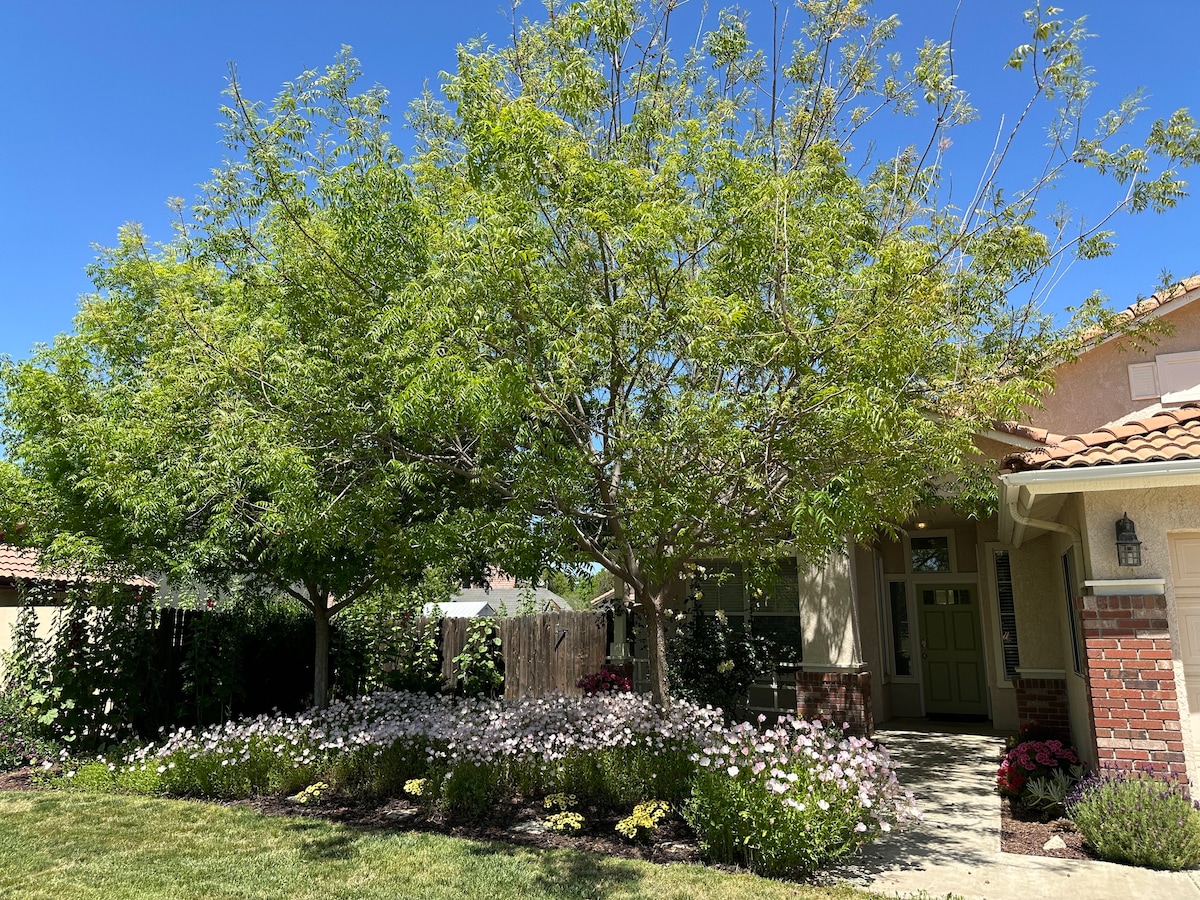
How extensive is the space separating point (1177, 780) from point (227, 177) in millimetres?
10580

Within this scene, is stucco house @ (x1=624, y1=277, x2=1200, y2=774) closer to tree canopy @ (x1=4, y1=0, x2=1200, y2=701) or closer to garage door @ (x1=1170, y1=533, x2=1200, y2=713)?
garage door @ (x1=1170, y1=533, x2=1200, y2=713)

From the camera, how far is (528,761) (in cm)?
805


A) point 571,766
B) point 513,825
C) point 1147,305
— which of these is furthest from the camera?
point 1147,305

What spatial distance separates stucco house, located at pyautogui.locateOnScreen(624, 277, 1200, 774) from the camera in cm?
651

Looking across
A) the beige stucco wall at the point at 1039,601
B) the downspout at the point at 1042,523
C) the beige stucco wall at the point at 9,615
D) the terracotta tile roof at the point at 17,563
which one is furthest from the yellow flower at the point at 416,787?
the beige stucco wall at the point at 9,615

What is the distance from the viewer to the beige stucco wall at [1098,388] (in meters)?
12.9

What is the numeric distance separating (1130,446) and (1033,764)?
3518 millimetres

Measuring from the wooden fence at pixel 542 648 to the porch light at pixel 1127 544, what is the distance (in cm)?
858

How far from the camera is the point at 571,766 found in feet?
25.5

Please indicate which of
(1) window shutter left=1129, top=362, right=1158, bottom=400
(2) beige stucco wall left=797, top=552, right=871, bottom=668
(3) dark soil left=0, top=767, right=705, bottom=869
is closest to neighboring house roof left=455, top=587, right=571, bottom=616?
(2) beige stucco wall left=797, top=552, right=871, bottom=668

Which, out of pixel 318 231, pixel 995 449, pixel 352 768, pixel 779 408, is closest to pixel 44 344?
pixel 318 231

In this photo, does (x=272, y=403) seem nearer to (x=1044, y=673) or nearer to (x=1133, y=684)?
(x=1133, y=684)

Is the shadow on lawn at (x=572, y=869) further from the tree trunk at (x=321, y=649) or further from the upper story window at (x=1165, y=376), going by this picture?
the upper story window at (x=1165, y=376)

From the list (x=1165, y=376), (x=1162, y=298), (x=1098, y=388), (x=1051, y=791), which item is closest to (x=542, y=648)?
(x=1051, y=791)
